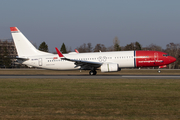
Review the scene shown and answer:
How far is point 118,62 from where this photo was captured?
32844 millimetres

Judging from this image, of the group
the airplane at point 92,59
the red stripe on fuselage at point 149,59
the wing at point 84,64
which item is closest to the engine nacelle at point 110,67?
the airplane at point 92,59

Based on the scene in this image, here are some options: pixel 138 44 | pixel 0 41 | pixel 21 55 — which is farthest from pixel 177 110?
pixel 0 41

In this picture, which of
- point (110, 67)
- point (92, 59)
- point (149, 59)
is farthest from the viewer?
point (92, 59)

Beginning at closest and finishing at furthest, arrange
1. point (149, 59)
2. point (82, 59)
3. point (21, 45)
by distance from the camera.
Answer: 1. point (149, 59)
2. point (82, 59)
3. point (21, 45)

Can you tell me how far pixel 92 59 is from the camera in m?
33.8

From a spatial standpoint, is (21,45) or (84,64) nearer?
(84,64)

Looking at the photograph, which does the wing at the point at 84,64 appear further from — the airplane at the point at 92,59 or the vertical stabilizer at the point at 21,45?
the vertical stabilizer at the point at 21,45

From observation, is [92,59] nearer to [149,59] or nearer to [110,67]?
[110,67]

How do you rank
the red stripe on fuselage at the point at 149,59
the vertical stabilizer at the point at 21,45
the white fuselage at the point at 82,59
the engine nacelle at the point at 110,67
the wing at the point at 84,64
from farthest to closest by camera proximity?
1. the vertical stabilizer at the point at 21,45
2. the white fuselage at the point at 82,59
3. the red stripe on fuselage at the point at 149,59
4. the wing at the point at 84,64
5. the engine nacelle at the point at 110,67

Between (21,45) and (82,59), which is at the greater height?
(21,45)

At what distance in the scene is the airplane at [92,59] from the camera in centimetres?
3244

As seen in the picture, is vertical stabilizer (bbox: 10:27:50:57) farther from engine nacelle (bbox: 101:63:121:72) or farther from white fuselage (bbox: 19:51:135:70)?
engine nacelle (bbox: 101:63:121:72)

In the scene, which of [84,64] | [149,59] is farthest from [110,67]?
[149,59]

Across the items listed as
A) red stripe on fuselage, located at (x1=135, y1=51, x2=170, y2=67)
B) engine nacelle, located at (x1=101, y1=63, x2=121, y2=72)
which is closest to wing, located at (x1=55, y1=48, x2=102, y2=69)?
engine nacelle, located at (x1=101, y1=63, x2=121, y2=72)
